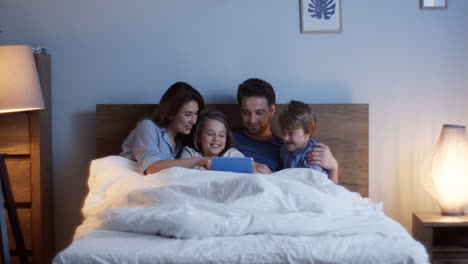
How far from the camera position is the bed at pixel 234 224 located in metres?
1.60

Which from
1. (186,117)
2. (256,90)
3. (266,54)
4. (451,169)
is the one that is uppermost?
(266,54)

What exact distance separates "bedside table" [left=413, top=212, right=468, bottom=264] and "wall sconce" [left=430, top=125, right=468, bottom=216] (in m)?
0.08

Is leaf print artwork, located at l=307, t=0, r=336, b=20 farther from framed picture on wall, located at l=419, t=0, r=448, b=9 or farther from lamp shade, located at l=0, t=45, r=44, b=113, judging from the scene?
lamp shade, located at l=0, t=45, r=44, b=113

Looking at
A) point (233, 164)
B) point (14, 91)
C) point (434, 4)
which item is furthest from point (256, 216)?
point (434, 4)

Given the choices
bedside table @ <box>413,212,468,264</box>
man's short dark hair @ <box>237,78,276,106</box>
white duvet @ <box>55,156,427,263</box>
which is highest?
man's short dark hair @ <box>237,78,276,106</box>

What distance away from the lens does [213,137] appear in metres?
2.69

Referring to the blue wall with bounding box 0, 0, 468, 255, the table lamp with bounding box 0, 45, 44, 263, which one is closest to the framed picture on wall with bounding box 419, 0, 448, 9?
the blue wall with bounding box 0, 0, 468, 255

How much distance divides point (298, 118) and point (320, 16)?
67cm

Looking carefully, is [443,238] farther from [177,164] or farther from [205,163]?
[177,164]

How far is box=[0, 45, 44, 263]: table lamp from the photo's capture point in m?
2.52

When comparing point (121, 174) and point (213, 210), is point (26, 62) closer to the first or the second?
point (121, 174)

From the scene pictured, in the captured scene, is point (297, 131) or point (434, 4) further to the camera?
point (434, 4)

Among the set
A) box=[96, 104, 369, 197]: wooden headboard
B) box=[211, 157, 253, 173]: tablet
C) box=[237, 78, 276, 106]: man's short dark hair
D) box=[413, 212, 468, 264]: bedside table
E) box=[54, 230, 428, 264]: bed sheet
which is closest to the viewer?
box=[54, 230, 428, 264]: bed sheet

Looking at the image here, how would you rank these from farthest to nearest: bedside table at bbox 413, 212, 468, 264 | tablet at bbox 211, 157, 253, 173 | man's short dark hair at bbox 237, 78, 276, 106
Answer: man's short dark hair at bbox 237, 78, 276, 106
bedside table at bbox 413, 212, 468, 264
tablet at bbox 211, 157, 253, 173
